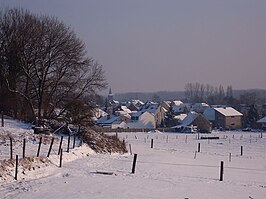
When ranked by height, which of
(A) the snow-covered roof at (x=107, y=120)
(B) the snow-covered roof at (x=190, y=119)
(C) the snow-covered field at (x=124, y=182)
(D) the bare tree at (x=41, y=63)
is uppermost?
(D) the bare tree at (x=41, y=63)

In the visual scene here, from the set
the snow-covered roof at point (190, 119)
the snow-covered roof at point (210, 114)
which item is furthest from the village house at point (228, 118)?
the snow-covered roof at point (190, 119)

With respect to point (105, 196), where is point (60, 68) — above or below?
above

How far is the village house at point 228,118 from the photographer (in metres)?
133

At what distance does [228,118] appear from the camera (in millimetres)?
133375

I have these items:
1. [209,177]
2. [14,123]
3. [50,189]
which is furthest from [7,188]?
[14,123]

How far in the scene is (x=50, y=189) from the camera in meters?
20.1

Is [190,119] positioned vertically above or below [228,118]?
below

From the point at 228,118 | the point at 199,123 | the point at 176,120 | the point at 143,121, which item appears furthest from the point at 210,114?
the point at 143,121

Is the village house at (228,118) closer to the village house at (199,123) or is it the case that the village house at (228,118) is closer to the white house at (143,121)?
the village house at (199,123)

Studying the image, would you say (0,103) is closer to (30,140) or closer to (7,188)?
(30,140)

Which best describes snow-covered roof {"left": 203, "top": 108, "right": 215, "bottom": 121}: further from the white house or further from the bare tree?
the bare tree

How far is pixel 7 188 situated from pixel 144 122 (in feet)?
355

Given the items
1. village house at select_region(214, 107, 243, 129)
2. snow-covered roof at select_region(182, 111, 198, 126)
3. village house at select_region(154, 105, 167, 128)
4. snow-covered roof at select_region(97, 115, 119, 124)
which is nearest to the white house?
village house at select_region(154, 105, 167, 128)

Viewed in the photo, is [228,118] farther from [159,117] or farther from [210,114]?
[159,117]
